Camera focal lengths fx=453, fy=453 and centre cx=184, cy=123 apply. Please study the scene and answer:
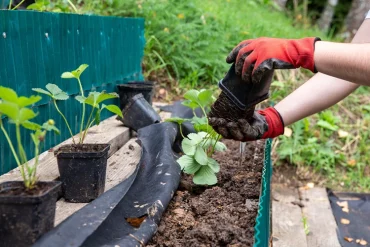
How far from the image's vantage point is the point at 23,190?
137cm

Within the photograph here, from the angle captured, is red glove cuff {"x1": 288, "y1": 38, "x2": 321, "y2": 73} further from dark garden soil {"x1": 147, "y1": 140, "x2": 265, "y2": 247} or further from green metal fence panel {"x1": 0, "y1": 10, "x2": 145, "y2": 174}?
green metal fence panel {"x1": 0, "y1": 10, "x2": 145, "y2": 174}

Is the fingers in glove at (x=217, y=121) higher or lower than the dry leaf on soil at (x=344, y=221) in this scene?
higher

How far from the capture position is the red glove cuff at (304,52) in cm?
165

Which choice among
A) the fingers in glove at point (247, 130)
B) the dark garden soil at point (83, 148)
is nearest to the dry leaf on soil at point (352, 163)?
the fingers in glove at point (247, 130)

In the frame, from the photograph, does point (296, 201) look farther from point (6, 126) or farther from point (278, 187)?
point (6, 126)

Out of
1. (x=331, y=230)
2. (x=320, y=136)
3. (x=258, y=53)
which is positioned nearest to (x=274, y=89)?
(x=320, y=136)

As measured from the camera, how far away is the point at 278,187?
14.5ft

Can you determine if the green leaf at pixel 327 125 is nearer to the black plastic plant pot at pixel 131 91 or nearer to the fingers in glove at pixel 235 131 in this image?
the black plastic plant pot at pixel 131 91

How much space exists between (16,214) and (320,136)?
4.07m

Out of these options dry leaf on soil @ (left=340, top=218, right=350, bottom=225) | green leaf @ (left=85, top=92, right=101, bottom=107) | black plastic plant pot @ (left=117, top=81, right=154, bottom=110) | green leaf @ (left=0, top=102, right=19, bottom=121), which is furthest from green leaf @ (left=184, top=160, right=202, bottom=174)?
dry leaf on soil @ (left=340, top=218, right=350, bottom=225)

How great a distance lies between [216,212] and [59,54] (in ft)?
4.27

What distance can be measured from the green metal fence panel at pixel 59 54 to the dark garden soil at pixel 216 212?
0.79 m

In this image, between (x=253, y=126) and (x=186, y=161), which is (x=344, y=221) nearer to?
(x=253, y=126)

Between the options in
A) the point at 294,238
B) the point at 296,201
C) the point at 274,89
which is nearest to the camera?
the point at 294,238
